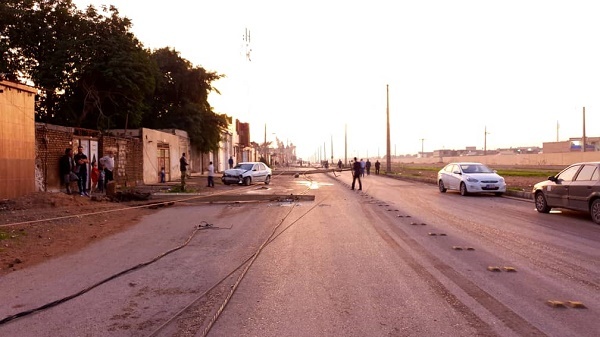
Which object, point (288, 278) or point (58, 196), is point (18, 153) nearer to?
point (58, 196)

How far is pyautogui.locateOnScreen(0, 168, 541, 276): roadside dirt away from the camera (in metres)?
8.22

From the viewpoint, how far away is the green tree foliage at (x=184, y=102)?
128ft

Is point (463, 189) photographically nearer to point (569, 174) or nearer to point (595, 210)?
point (569, 174)

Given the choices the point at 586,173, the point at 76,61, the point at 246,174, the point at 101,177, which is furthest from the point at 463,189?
the point at 76,61

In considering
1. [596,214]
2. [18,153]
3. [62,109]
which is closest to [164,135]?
[62,109]

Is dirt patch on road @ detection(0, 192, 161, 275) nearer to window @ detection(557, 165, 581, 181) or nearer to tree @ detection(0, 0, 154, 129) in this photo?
window @ detection(557, 165, 581, 181)

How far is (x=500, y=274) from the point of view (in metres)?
6.41

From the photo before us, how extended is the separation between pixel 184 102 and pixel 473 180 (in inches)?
1078

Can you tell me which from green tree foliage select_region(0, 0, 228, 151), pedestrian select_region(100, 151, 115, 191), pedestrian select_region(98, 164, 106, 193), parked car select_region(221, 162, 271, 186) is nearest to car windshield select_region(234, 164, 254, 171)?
parked car select_region(221, 162, 271, 186)

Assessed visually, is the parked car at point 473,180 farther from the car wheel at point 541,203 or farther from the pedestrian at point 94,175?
the pedestrian at point 94,175

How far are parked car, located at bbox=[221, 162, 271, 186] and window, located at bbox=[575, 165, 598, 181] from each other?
1930 centimetres

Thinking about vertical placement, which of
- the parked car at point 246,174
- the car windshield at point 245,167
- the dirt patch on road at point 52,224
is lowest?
the dirt patch on road at point 52,224

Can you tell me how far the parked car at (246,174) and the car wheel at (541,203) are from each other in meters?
17.8

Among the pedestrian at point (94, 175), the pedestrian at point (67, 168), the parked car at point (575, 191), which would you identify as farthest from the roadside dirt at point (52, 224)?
the parked car at point (575, 191)
